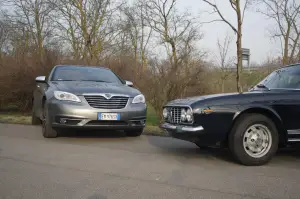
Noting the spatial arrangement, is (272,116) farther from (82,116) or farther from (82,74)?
(82,74)

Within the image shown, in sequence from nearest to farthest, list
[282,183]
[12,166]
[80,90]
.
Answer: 1. [282,183]
2. [12,166]
3. [80,90]

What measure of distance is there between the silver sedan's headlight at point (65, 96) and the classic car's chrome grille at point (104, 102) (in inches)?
8.0

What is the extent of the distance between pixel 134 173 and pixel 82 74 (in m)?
4.32

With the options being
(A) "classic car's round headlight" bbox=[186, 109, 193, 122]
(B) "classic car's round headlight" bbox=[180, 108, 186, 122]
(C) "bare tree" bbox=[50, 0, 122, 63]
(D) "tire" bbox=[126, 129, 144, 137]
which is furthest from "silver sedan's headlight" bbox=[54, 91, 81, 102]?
(C) "bare tree" bbox=[50, 0, 122, 63]

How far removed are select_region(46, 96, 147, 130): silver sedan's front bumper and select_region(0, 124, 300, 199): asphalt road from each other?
38 cm

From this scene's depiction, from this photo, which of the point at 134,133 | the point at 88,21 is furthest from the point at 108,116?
the point at 88,21

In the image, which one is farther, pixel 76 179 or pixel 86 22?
pixel 86 22

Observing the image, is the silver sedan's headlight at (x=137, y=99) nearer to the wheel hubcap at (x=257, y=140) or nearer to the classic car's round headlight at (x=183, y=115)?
the classic car's round headlight at (x=183, y=115)

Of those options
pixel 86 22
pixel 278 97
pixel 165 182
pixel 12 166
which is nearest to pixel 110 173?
pixel 165 182

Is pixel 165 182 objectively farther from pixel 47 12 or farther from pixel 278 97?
pixel 47 12

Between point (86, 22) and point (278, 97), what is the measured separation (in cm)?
1834

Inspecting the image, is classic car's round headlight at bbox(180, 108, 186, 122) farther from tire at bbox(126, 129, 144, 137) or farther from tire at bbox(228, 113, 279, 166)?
tire at bbox(126, 129, 144, 137)

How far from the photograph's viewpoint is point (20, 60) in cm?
1273

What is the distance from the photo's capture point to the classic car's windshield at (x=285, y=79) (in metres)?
5.26
